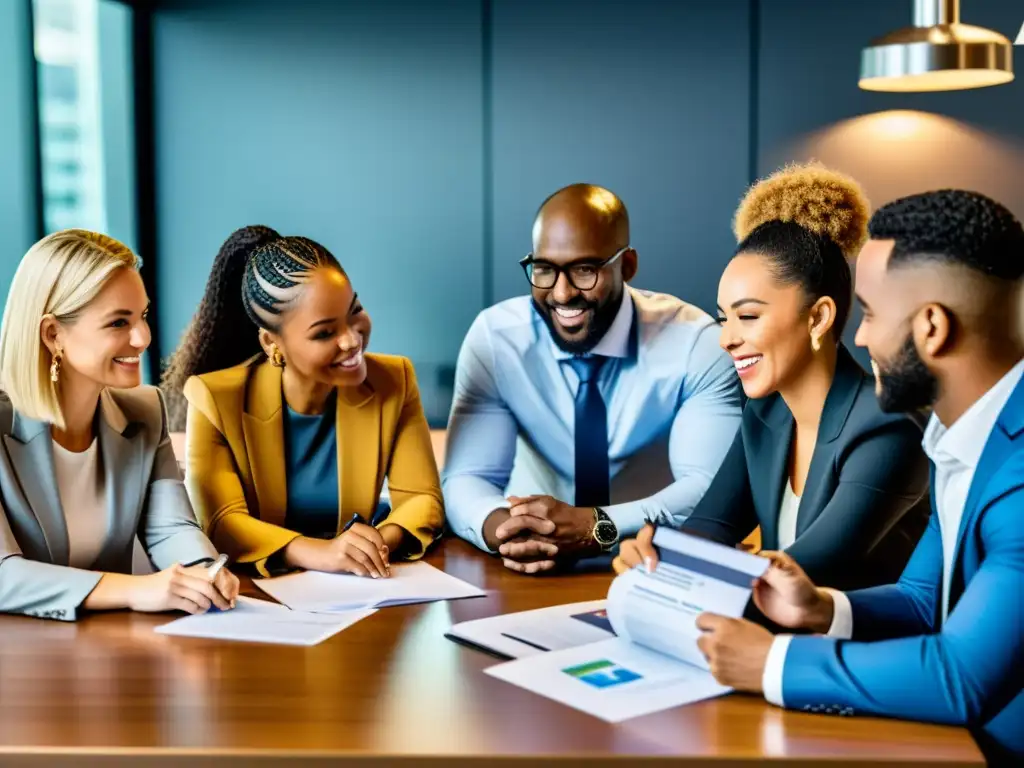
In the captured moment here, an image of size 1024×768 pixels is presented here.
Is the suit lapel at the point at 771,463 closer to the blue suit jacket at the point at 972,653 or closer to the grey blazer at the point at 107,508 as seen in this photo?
the blue suit jacket at the point at 972,653

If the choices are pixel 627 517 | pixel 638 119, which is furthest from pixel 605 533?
pixel 638 119

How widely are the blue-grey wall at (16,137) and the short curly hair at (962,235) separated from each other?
3.61m

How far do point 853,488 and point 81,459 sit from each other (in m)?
1.42

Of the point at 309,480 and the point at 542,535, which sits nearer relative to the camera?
the point at 542,535

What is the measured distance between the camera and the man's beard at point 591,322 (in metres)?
2.85

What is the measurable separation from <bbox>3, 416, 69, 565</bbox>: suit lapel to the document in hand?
950 mm

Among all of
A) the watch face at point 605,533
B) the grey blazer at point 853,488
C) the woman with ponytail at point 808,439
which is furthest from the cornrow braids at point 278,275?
the grey blazer at point 853,488

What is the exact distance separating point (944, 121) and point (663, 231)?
1321 mm

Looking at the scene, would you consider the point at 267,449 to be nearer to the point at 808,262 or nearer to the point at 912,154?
the point at 808,262

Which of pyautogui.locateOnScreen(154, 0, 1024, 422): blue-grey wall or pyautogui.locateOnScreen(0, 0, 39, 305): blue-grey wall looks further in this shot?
pyautogui.locateOnScreen(154, 0, 1024, 422): blue-grey wall

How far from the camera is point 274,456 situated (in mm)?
2523

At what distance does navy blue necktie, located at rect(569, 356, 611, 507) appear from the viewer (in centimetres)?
290

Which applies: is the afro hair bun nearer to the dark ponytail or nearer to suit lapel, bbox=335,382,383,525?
the dark ponytail

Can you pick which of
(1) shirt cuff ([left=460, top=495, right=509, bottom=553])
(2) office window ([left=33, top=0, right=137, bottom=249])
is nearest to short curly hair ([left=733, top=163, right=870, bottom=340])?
(1) shirt cuff ([left=460, top=495, right=509, bottom=553])
